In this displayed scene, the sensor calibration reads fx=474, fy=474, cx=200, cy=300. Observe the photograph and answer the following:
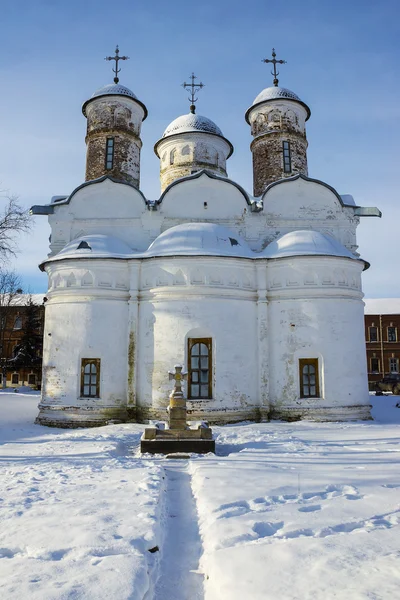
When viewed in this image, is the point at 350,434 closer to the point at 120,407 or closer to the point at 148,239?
the point at 120,407

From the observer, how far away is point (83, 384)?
12.1m

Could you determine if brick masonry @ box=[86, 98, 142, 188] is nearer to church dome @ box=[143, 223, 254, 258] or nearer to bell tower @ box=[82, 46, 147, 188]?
bell tower @ box=[82, 46, 147, 188]

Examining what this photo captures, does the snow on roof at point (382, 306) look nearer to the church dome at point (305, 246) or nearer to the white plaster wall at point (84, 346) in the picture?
the church dome at point (305, 246)

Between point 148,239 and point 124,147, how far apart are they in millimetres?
4452

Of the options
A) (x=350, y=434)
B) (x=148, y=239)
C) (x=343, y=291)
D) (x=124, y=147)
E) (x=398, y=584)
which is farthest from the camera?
(x=124, y=147)

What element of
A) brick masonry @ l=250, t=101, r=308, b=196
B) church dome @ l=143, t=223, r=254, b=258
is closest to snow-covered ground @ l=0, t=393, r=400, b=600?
church dome @ l=143, t=223, r=254, b=258

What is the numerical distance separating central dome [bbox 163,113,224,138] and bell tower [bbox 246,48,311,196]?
1535 millimetres

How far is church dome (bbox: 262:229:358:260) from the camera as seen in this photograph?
40.7 ft

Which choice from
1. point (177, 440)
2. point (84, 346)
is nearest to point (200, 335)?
point (84, 346)

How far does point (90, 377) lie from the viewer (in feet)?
39.7

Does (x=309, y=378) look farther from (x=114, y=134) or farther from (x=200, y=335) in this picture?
(x=114, y=134)

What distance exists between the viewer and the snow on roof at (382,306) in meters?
36.6

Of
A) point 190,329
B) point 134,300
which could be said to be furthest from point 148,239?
point 190,329

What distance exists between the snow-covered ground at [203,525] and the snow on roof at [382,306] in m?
31.1
